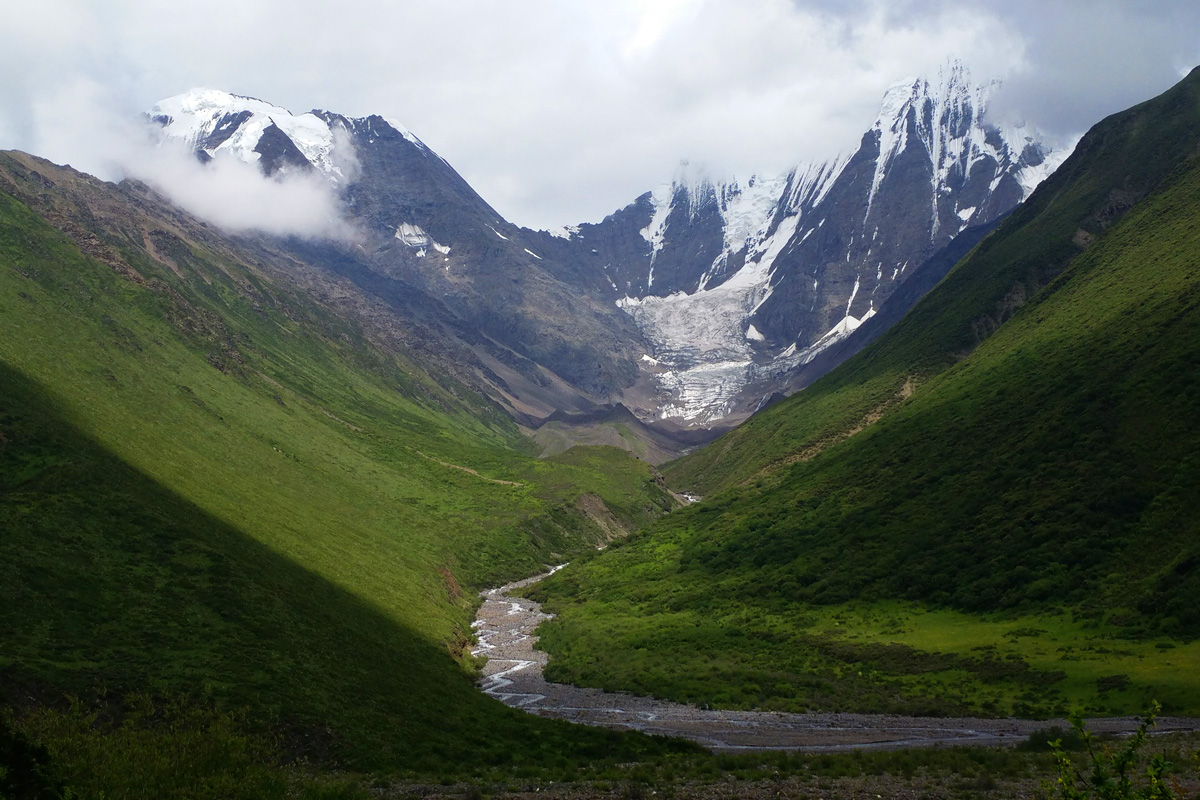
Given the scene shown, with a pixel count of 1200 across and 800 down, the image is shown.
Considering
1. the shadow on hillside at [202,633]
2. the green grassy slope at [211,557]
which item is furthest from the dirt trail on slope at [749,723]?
the shadow on hillside at [202,633]

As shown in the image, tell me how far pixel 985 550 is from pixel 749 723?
38558 mm

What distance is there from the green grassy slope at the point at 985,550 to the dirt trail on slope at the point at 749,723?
10.3ft

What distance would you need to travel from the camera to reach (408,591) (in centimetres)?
10125

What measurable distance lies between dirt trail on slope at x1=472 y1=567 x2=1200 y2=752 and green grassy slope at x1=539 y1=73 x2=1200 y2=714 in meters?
3.12

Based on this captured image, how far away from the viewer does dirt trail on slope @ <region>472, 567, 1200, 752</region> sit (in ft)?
181

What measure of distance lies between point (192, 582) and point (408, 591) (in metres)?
40.1

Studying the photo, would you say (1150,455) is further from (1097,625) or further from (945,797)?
(945,797)

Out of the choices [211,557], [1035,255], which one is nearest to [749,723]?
[211,557]

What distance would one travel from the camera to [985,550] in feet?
294

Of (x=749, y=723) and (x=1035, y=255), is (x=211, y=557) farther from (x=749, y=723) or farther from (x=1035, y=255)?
(x=1035, y=255)

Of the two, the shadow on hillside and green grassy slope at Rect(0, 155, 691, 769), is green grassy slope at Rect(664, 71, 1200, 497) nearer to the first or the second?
green grassy slope at Rect(0, 155, 691, 769)

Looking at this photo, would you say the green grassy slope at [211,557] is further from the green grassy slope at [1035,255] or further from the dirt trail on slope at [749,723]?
the green grassy slope at [1035,255]

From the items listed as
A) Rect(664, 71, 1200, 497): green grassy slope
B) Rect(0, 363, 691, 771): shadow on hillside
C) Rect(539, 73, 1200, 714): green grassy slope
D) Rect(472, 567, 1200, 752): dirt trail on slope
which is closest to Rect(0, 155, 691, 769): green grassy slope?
Rect(0, 363, 691, 771): shadow on hillside

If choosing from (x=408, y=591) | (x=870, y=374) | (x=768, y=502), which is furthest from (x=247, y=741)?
(x=870, y=374)
